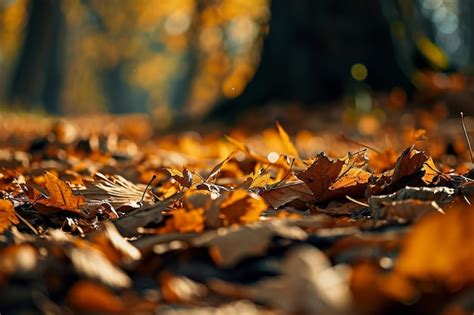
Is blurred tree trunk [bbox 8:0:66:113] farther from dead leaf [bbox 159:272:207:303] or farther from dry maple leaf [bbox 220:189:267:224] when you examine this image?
A: dead leaf [bbox 159:272:207:303]

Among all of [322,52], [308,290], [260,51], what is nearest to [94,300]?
[308,290]

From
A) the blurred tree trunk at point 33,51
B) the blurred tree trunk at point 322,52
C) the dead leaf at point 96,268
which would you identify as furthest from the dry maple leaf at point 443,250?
the blurred tree trunk at point 33,51

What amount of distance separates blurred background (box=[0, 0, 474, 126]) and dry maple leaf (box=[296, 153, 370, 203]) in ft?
15.0

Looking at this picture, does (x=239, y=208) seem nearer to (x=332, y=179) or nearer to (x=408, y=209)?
(x=408, y=209)

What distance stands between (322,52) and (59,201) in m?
5.97

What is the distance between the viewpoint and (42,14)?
16.5 meters

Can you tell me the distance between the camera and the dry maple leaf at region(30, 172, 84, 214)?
1.52 meters

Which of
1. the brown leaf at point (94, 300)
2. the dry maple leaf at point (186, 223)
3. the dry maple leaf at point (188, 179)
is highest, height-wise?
the brown leaf at point (94, 300)

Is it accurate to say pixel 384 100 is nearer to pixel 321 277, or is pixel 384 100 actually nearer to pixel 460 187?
pixel 460 187

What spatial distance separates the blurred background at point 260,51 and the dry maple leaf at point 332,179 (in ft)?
15.0

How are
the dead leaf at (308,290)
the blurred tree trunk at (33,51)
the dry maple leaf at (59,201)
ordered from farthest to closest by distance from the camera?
the blurred tree trunk at (33,51) → the dry maple leaf at (59,201) → the dead leaf at (308,290)

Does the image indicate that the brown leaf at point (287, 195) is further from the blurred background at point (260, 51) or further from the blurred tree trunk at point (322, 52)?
the blurred tree trunk at point (322, 52)

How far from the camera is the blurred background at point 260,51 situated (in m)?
7.09

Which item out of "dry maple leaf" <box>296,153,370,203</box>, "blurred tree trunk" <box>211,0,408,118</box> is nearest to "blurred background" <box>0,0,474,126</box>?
"blurred tree trunk" <box>211,0,408,118</box>
